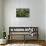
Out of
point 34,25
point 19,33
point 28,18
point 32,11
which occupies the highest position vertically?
point 32,11

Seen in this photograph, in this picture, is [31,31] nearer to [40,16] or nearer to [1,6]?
[40,16]

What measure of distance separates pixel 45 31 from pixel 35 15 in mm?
842

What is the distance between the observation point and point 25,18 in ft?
16.6

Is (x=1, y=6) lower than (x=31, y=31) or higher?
higher

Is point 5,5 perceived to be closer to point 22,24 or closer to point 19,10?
point 19,10

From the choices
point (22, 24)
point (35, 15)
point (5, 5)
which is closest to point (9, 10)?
point (5, 5)

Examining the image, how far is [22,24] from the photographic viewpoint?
507 cm

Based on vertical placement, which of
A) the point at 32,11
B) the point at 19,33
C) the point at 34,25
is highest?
the point at 32,11

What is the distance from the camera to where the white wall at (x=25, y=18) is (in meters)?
5.04

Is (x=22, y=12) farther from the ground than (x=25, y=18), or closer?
farther from the ground

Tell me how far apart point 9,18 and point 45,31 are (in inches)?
67.1

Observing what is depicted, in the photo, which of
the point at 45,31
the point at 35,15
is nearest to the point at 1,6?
the point at 35,15

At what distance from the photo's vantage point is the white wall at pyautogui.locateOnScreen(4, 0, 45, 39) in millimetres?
5037

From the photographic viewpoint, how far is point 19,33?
15.9 feet
